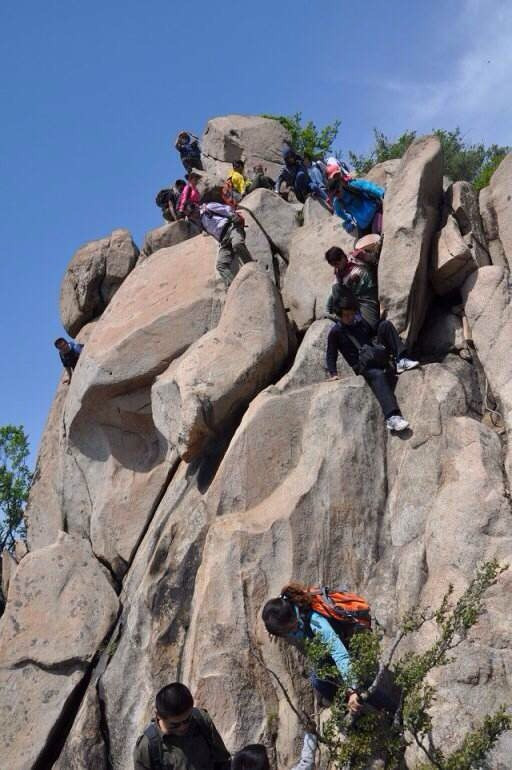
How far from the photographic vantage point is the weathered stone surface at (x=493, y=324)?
1204cm

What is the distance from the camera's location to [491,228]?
14438 mm

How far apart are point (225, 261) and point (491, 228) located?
4.89 metres

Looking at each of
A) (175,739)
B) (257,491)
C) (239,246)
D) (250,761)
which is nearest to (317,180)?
(239,246)

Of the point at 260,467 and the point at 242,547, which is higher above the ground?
the point at 260,467

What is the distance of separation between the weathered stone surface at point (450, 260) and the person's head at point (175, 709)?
896 cm

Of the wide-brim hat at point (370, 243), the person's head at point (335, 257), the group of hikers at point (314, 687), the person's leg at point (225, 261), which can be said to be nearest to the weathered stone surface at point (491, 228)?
the wide-brim hat at point (370, 243)

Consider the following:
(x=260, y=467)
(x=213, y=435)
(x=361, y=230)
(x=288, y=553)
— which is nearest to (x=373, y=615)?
(x=288, y=553)

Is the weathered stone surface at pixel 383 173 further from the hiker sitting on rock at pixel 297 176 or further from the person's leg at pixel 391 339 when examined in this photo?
the person's leg at pixel 391 339

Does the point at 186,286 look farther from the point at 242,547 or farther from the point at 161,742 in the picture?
the point at 161,742

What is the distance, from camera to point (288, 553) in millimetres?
11281

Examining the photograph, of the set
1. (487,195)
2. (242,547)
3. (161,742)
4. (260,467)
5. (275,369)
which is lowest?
(161,742)

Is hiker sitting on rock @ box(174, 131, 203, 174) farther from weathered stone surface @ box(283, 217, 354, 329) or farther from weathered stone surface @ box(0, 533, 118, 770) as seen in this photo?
weathered stone surface @ box(0, 533, 118, 770)

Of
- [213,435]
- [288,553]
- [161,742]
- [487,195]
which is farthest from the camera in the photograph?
[487,195]

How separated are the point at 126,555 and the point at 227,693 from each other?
4.96 m
